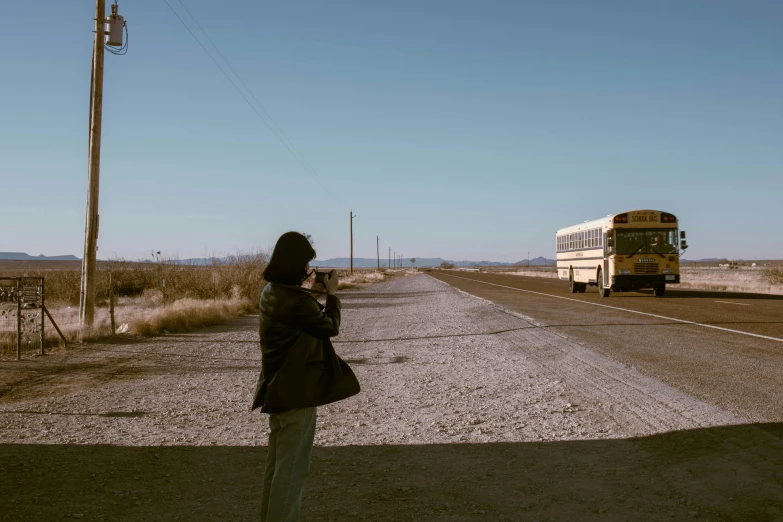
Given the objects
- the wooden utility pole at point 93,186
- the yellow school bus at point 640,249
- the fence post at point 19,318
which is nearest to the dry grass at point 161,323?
Result: the wooden utility pole at point 93,186

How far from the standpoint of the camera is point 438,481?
210 inches

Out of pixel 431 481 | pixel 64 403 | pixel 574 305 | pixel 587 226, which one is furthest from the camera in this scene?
pixel 587 226

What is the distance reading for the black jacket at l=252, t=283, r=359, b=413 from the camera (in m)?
3.82

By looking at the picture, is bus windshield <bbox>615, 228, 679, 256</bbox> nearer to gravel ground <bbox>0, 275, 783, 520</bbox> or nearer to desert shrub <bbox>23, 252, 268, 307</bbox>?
desert shrub <bbox>23, 252, 268, 307</bbox>

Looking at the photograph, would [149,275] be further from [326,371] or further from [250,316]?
[326,371]

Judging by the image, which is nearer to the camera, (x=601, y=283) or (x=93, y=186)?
(x=93, y=186)

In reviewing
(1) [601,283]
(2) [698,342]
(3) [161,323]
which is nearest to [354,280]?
(1) [601,283]

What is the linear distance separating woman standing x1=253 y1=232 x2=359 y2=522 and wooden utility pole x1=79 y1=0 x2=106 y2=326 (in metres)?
13.8

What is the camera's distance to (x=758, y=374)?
30.9ft

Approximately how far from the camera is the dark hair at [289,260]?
391 cm

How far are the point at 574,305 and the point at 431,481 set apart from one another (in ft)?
64.4

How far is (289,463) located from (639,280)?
25.5 m

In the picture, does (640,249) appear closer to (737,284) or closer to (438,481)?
(737,284)

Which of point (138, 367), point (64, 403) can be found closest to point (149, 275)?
point (138, 367)
